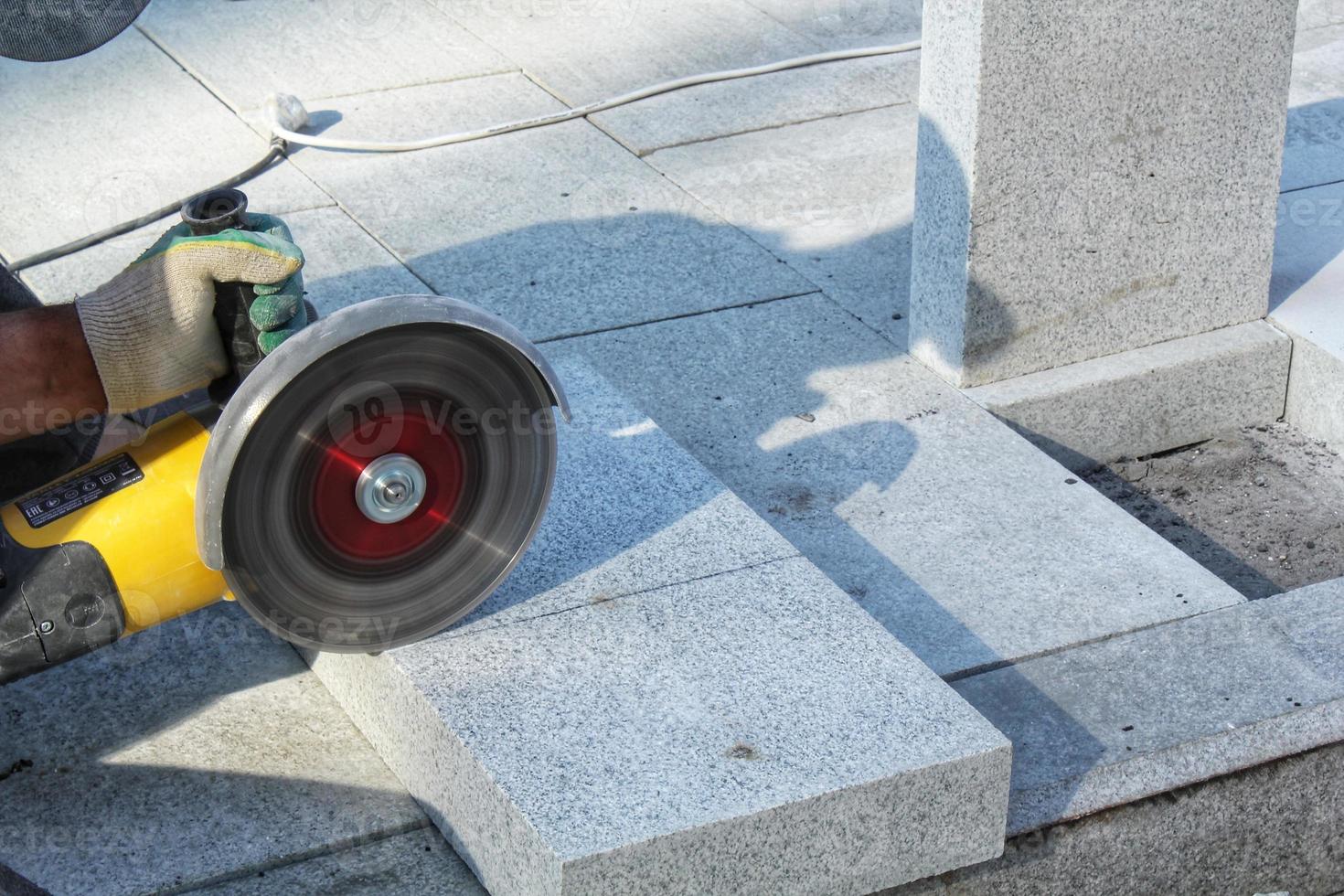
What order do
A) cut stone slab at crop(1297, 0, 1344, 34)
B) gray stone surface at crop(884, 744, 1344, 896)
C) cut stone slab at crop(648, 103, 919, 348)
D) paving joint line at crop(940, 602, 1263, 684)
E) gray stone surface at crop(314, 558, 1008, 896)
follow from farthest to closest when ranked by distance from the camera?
cut stone slab at crop(1297, 0, 1344, 34) < cut stone slab at crop(648, 103, 919, 348) < paving joint line at crop(940, 602, 1263, 684) < gray stone surface at crop(884, 744, 1344, 896) < gray stone surface at crop(314, 558, 1008, 896)

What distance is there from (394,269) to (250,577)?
7.55ft

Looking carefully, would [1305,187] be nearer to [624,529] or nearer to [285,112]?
[624,529]

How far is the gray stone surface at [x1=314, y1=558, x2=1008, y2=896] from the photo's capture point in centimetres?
237

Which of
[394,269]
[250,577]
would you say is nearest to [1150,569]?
[250,577]

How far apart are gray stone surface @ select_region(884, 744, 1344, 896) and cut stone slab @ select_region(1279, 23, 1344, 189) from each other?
2685 mm

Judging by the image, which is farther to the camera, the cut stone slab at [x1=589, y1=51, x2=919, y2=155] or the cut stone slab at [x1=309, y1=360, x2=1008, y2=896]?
the cut stone slab at [x1=589, y1=51, x2=919, y2=155]

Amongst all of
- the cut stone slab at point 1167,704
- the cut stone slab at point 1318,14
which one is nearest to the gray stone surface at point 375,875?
the cut stone slab at point 1167,704

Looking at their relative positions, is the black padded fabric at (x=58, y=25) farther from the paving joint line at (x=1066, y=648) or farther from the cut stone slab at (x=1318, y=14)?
the cut stone slab at (x=1318, y=14)

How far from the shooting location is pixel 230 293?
2.56 meters

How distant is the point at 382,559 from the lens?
8.78 ft

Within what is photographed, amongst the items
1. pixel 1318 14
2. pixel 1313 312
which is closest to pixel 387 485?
pixel 1313 312

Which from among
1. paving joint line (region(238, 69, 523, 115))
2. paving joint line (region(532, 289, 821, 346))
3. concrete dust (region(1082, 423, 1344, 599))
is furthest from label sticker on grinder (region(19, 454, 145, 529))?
paving joint line (region(238, 69, 523, 115))

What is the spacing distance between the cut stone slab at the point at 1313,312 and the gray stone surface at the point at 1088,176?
0.17 m

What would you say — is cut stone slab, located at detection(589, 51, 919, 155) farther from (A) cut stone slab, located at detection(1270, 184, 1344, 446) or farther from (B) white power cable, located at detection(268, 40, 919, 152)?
(A) cut stone slab, located at detection(1270, 184, 1344, 446)
